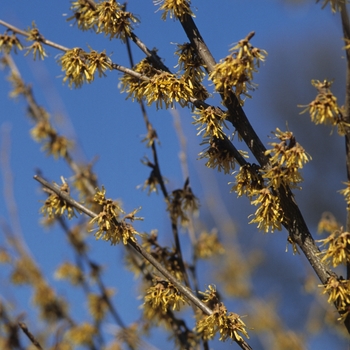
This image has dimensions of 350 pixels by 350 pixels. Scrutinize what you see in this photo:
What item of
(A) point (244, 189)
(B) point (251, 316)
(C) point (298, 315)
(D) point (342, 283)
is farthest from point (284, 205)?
(C) point (298, 315)

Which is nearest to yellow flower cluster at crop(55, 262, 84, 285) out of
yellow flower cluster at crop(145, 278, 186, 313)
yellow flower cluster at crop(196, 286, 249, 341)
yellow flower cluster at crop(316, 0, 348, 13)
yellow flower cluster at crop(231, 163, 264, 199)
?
yellow flower cluster at crop(145, 278, 186, 313)

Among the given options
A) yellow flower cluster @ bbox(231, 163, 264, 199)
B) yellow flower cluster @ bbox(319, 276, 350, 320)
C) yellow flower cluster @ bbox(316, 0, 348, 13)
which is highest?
yellow flower cluster @ bbox(316, 0, 348, 13)

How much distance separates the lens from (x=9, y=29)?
216 centimetres

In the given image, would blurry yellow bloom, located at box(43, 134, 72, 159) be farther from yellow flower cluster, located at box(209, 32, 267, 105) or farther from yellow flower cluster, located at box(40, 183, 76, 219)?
yellow flower cluster, located at box(209, 32, 267, 105)

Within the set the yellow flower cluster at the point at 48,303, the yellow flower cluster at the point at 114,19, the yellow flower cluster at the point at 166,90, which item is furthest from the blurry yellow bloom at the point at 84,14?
the yellow flower cluster at the point at 48,303

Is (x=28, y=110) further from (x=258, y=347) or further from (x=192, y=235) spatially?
(x=258, y=347)

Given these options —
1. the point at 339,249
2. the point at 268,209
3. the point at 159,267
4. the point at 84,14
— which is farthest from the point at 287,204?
the point at 84,14

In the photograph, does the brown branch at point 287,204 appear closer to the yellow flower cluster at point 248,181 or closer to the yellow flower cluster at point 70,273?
the yellow flower cluster at point 248,181

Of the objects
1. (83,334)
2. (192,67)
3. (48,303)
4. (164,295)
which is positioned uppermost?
(192,67)

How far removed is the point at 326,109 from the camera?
1.42 m

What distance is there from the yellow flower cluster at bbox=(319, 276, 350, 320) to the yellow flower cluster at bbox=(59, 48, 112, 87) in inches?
37.3

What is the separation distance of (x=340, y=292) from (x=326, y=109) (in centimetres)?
48

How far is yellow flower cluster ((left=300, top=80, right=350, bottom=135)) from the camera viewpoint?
141 centimetres

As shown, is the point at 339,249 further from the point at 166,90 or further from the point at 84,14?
the point at 84,14
